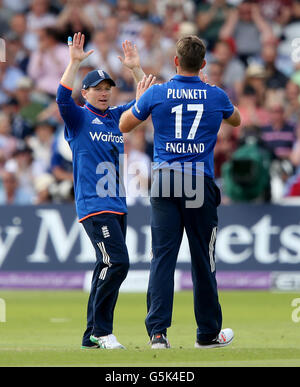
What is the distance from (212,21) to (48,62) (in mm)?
3679

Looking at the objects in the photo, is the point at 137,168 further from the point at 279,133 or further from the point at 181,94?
the point at 181,94

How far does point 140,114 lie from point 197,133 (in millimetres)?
508

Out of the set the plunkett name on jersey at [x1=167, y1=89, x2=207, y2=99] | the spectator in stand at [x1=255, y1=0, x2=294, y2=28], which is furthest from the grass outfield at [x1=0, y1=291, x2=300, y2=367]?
the spectator in stand at [x1=255, y1=0, x2=294, y2=28]

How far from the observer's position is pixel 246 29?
2033 centimetres

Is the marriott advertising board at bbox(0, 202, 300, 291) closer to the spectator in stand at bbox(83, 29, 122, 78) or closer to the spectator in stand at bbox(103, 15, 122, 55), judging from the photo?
the spectator in stand at bbox(83, 29, 122, 78)

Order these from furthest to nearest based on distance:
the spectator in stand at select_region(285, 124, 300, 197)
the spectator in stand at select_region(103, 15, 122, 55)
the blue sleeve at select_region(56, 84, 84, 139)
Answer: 1. the spectator in stand at select_region(103, 15, 122, 55)
2. the spectator in stand at select_region(285, 124, 300, 197)
3. the blue sleeve at select_region(56, 84, 84, 139)

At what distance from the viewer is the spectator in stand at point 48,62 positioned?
65.7 feet

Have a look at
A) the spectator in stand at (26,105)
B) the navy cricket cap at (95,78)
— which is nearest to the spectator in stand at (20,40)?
the spectator in stand at (26,105)

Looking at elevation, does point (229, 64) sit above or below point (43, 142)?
above

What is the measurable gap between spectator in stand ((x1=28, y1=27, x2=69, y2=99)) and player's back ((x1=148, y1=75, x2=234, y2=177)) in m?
12.1

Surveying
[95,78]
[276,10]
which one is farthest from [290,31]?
[95,78]

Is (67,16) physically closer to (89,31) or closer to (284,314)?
(89,31)

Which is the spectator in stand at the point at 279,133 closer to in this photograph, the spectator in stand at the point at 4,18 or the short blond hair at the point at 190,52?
the spectator in stand at the point at 4,18

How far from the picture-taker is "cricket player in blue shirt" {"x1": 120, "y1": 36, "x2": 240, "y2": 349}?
805 cm
